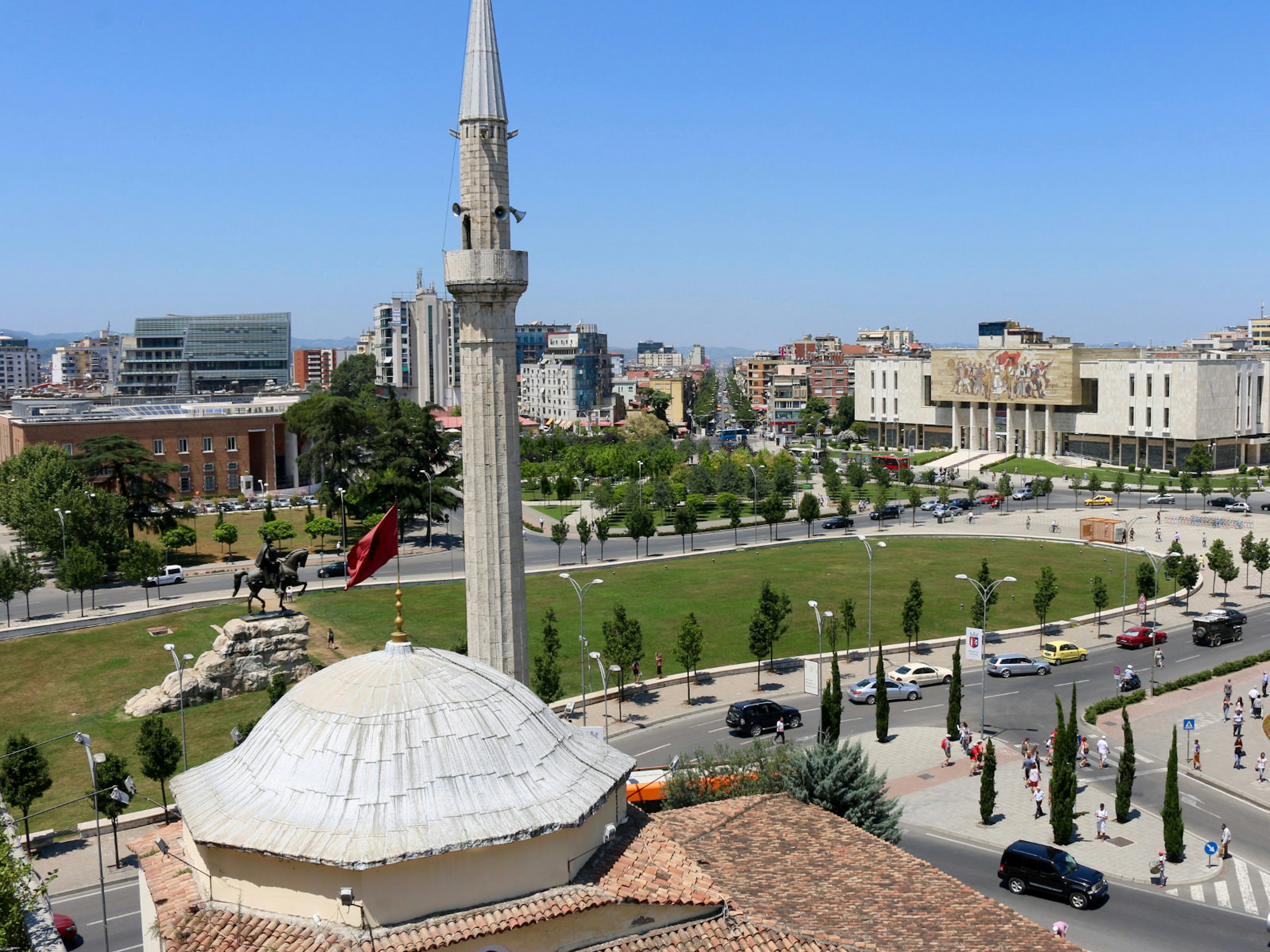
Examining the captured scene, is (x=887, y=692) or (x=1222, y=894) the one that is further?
(x=887, y=692)

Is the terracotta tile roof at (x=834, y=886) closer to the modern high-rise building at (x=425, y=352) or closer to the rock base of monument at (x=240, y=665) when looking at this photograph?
the rock base of monument at (x=240, y=665)

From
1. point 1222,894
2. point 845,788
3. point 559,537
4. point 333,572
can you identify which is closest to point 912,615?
point 1222,894

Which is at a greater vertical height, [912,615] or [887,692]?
[912,615]

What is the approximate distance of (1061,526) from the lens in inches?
3228

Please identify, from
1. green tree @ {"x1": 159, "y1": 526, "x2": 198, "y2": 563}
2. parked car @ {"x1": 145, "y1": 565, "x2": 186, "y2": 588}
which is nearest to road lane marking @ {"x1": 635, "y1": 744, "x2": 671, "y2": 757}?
parked car @ {"x1": 145, "y1": 565, "x2": 186, "y2": 588}

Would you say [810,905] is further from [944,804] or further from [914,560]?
[914,560]

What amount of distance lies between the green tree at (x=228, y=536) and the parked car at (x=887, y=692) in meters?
42.4

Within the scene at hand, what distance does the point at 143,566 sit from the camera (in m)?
55.8

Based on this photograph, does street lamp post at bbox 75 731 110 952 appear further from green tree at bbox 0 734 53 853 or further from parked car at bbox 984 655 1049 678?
parked car at bbox 984 655 1049 678

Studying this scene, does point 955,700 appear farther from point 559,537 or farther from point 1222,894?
point 559,537

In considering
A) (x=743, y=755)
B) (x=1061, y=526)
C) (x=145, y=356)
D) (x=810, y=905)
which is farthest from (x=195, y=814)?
(x=145, y=356)

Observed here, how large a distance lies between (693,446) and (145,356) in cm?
8950

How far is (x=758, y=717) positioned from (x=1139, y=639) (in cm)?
2210

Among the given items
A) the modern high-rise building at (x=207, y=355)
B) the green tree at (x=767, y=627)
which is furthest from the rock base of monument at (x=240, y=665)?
the modern high-rise building at (x=207, y=355)
